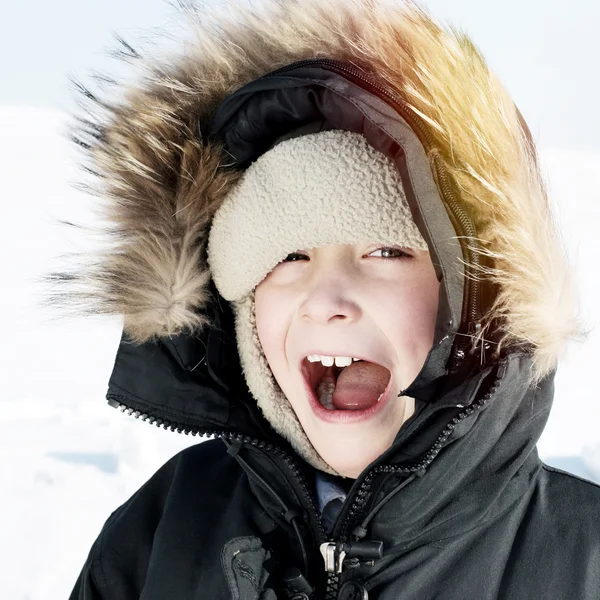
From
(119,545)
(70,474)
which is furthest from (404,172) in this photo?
(70,474)

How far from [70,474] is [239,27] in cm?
287

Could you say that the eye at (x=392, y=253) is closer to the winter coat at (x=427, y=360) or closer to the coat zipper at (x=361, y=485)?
the winter coat at (x=427, y=360)

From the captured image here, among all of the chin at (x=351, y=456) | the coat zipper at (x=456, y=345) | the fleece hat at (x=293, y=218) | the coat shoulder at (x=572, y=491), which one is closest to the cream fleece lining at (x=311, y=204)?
the fleece hat at (x=293, y=218)

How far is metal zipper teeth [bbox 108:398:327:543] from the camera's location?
61.7 inches

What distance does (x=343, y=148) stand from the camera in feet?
4.87

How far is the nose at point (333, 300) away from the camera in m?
1.48

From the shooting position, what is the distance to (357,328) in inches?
58.7

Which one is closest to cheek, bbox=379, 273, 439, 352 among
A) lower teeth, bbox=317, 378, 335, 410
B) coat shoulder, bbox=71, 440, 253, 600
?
lower teeth, bbox=317, 378, 335, 410

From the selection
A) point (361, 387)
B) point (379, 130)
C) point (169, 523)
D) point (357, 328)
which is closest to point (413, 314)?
point (357, 328)

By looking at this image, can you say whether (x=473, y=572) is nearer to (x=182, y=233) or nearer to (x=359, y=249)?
(x=359, y=249)

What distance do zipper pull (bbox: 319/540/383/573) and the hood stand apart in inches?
13.2

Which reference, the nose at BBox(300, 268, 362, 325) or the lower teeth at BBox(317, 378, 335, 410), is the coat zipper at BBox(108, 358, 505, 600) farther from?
the nose at BBox(300, 268, 362, 325)

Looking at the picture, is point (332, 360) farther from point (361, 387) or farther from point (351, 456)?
point (351, 456)

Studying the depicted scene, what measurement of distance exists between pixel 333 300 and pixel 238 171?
0.38 m
